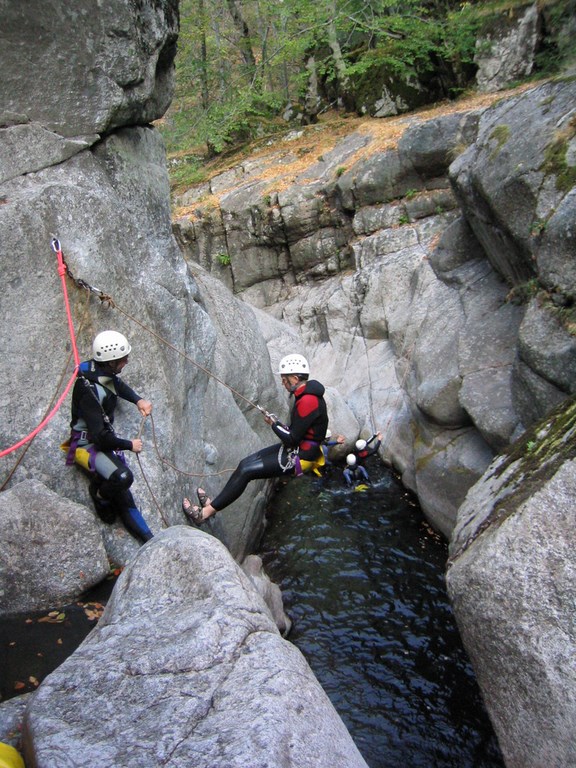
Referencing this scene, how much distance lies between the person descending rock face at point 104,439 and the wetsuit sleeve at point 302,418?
6.81 ft

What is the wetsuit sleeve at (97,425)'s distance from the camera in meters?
6.72

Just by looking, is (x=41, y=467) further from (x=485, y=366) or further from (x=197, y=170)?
(x=197, y=170)

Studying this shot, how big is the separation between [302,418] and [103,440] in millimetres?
2721

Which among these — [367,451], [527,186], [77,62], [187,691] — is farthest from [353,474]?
[187,691]

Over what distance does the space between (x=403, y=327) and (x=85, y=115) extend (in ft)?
31.0

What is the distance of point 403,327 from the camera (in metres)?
15.4

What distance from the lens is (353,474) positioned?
12789mm

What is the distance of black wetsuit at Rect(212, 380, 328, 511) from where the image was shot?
820 centimetres

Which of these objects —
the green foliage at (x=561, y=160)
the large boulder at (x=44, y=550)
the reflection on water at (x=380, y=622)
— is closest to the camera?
the large boulder at (x=44, y=550)

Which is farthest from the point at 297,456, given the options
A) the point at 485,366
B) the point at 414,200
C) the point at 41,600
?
the point at 414,200

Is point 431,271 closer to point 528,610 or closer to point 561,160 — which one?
point 561,160

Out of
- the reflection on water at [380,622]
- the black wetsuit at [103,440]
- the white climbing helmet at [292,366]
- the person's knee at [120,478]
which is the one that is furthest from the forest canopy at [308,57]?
the person's knee at [120,478]

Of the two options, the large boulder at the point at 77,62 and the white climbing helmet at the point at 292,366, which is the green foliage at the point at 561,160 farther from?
the large boulder at the point at 77,62

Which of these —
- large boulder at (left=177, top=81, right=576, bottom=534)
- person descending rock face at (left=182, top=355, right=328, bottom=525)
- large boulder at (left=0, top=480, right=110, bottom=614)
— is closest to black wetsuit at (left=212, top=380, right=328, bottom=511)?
person descending rock face at (left=182, top=355, right=328, bottom=525)
